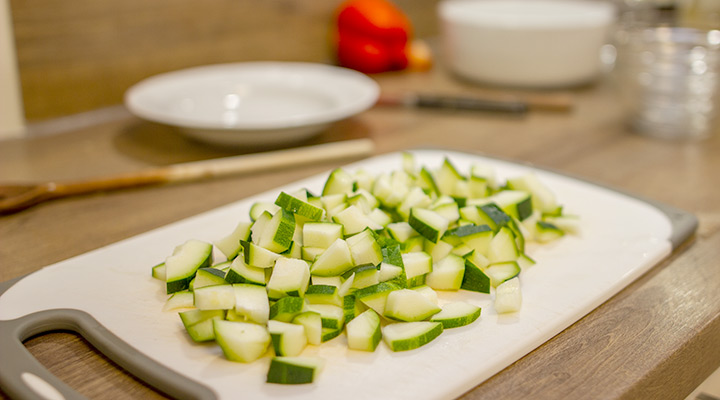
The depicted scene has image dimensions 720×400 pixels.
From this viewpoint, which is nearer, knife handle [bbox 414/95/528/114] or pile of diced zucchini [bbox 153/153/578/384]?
pile of diced zucchini [bbox 153/153/578/384]

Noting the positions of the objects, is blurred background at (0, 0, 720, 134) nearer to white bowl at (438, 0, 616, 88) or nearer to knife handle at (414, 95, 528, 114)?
white bowl at (438, 0, 616, 88)

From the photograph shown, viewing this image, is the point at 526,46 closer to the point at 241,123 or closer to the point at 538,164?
the point at 538,164

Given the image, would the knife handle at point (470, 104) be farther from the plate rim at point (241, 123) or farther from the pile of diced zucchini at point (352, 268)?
the pile of diced zucchini at point (352, 268)

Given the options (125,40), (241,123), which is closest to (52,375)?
(241,123)

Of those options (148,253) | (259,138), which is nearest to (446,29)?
(259,138)

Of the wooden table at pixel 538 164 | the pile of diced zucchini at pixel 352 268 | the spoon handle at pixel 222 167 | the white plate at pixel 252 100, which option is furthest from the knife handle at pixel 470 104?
the pile of diced zucchini at pixel 352 268

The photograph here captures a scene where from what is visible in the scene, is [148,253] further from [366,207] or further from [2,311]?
[366,207]

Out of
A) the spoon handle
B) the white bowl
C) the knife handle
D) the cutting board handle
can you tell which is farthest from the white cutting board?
the white bowl
